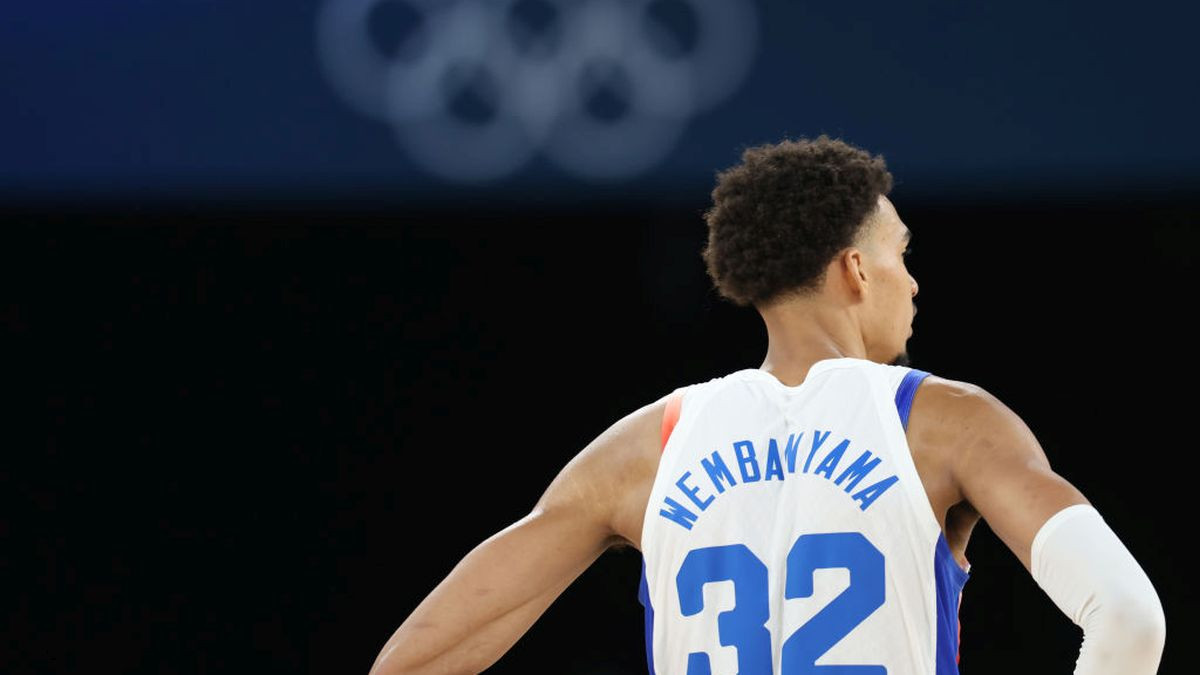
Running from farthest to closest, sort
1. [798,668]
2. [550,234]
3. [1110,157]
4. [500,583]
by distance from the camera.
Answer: [550,234] → [1110,157] → [500,583] → [798,668]

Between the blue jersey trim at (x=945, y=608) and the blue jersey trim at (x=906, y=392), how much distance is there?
17 cm

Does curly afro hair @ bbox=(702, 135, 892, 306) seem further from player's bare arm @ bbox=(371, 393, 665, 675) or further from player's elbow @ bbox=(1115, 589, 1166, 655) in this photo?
player's elbow @ bbox=(1115, 589, 1166, 655)

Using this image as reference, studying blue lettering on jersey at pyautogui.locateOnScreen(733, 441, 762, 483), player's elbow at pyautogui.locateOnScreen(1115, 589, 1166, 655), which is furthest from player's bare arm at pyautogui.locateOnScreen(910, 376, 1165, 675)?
blue lettering on jersey at pyautogui.locateOnScreen(733, 441, 762, 483)

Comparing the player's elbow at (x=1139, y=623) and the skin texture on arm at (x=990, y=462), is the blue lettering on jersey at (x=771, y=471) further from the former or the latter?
the player's elbow at (x=1139, y=623)

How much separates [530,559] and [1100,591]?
2.70 ft

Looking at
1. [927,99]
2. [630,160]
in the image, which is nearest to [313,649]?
[630,160]

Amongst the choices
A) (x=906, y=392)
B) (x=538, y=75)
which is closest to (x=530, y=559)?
(x=906, y=392)

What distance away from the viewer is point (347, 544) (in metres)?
5.27

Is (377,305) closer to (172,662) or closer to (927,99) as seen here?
(172,662)

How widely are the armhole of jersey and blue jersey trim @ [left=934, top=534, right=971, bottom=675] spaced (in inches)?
17.0

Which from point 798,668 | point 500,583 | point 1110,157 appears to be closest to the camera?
point 798,668

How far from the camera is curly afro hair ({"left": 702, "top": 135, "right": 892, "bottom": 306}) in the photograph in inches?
93.4

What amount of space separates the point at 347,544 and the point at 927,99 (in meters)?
2.34

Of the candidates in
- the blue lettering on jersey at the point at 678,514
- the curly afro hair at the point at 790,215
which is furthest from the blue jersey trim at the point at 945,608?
the curly afro hair at the point at 790,215
